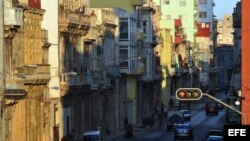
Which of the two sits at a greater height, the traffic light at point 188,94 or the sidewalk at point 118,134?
the traffic light at point 188,94

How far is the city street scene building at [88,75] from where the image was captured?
5894 cm

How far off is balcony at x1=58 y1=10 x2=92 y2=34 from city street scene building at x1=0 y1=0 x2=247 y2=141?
0.30 feet

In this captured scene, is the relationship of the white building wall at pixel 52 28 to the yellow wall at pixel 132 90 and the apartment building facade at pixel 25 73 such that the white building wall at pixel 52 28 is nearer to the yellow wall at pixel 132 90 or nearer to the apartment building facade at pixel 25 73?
the apartment building facade at pixel 25 73

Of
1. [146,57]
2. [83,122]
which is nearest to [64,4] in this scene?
[83,122]

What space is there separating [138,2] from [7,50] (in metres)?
54.8

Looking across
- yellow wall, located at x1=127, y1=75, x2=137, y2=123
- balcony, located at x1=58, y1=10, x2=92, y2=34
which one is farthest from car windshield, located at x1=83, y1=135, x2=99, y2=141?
yellow wall, located at x1=127, y1=75, x2=137, y2=123

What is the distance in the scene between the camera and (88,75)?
81.6m

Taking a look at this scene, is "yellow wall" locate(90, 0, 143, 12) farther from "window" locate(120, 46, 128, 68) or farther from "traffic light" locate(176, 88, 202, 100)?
"traffic light" locate(176, 88, 202, 100)

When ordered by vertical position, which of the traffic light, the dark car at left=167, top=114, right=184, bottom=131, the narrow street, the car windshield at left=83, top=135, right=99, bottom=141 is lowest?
the narrow street

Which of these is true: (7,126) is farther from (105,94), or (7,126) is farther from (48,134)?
(105,94)

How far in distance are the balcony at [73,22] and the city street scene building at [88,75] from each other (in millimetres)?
91

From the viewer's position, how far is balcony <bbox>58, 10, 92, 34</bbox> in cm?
7431

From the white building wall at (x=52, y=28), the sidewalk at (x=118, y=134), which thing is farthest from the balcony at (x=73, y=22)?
the sidewalk at (x=118, y=134)

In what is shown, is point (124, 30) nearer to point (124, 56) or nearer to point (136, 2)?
point (124, 56)
